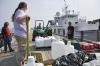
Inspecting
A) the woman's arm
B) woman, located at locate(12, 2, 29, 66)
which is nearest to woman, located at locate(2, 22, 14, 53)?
woman, located at locate(12, 2, 29, 66)

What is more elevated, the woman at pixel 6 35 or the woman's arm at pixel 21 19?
the woman's arm at pixel 21 19

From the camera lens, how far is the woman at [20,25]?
6.50 m

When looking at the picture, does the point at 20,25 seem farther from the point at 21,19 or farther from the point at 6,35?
the point at 6,35

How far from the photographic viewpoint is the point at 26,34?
645cm

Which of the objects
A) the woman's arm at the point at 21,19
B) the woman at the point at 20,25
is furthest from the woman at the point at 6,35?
the woman's arm at the point at 21,19

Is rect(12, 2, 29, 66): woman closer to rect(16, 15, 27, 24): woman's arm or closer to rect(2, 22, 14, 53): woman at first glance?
rect(16, 15, 27, 24): woman's arm

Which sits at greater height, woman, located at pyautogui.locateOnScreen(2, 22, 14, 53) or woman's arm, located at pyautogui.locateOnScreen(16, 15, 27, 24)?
woman's arm, located at pyautogui.locateOnScreen(16, 15, 27, 24)

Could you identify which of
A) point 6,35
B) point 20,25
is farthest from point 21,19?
point 6,35

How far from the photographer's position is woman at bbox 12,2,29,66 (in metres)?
6.50

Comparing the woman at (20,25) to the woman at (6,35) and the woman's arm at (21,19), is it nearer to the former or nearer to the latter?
the woman's arm at (21,19)

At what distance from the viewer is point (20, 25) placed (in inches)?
262

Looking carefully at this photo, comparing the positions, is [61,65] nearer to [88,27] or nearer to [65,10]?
[88,27]

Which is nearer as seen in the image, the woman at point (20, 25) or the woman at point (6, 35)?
the woman at point (20, 25)

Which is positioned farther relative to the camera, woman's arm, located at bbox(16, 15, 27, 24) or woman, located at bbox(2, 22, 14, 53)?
woman, located at bbox(2, 22, 14, 53)
